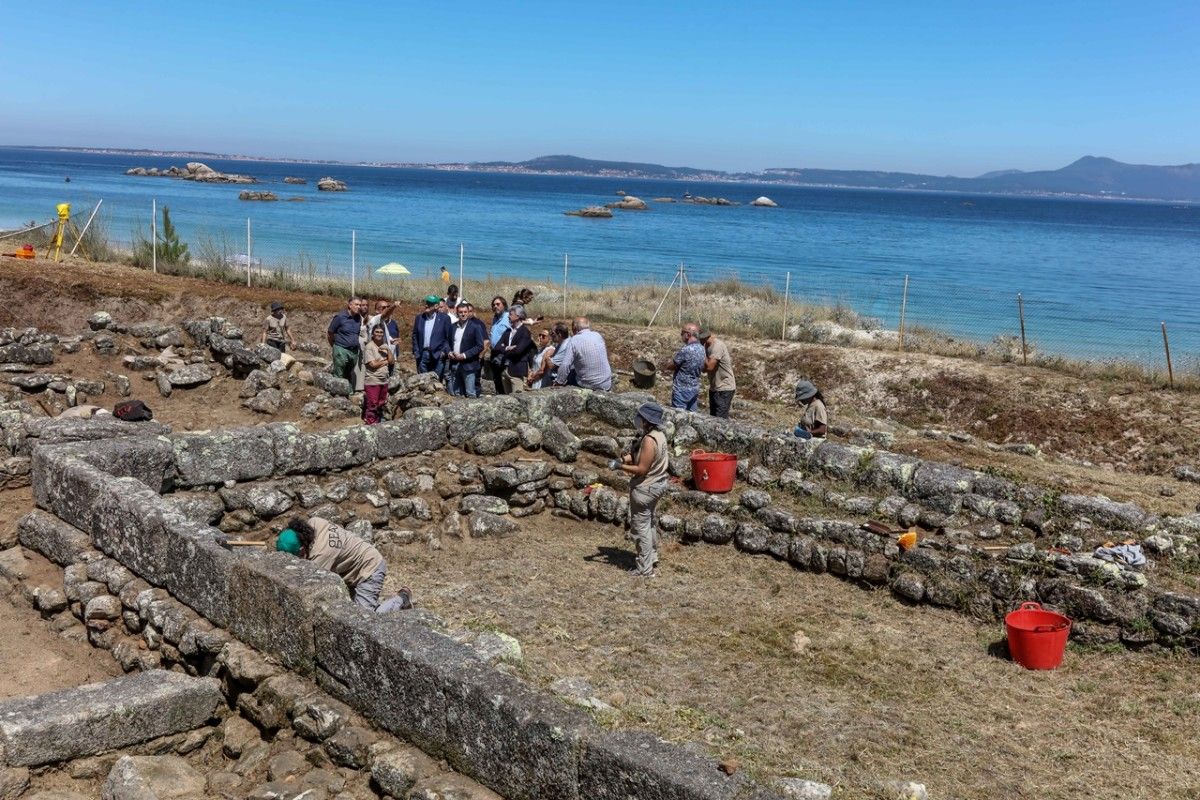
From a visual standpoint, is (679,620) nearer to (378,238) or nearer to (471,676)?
(471,676)

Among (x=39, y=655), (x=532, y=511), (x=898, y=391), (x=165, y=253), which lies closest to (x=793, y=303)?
(x=898, y=391)

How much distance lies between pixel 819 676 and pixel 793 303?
2346cm

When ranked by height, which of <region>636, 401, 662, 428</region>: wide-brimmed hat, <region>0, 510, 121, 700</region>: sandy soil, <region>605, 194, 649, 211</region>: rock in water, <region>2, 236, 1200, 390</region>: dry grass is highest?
<region>605, 194, 649, 211</region>: rock in water

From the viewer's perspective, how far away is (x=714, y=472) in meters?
11.2

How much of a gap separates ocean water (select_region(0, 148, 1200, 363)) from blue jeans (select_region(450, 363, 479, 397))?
54.3 feet

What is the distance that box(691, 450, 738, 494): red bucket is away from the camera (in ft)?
36.6

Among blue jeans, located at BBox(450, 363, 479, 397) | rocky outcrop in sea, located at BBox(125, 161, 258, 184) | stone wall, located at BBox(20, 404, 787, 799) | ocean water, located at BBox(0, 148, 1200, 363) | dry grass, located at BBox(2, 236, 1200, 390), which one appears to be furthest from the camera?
rocky outcrop in sea, located at BBox(125, 161, 258, 184)

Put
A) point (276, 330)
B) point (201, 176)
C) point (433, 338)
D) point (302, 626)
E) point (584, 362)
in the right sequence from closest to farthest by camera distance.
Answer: point (302, 626)
point (584, 362)
point (433, 338)
point (276, 330)
point (201, 176)

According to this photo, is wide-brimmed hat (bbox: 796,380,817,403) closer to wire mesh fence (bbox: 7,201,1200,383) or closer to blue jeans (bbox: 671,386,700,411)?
blue jeans (bbox: 671,386,700,411)

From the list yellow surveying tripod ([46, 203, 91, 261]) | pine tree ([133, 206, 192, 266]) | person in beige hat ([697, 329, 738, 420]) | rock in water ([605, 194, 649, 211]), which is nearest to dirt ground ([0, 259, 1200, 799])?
person in beige hat ([697, 329, 738, 420])

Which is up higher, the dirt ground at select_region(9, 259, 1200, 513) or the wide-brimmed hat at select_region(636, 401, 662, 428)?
the wide-brimmed hat at select_region(636, 401, 662, 428)

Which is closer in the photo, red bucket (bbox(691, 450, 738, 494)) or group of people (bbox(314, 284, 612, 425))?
red bucket (bbox(691, 450, 738, 494))

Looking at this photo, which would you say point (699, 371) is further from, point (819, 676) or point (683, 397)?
point (819, 676)

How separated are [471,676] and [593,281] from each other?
39.6 meters
